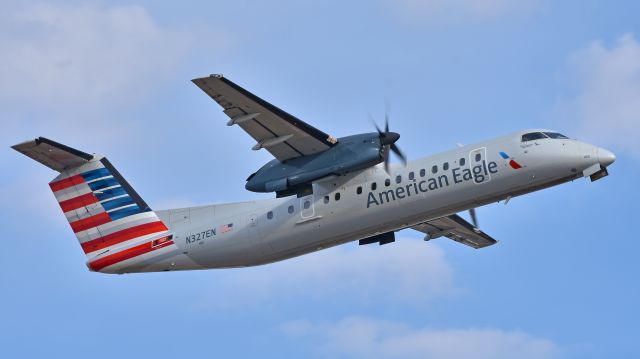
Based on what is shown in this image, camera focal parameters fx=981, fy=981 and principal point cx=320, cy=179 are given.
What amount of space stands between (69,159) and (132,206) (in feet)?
6.80

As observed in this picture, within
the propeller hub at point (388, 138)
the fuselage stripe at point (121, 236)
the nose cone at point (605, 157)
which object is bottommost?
the nose cone at point (605, 157)

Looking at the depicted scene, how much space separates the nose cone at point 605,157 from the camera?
72.1 ft

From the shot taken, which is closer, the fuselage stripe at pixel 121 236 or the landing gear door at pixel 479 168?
the landing gear door at pixel 479 168

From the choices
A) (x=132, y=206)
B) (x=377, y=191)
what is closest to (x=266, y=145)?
(x=377, y=191)

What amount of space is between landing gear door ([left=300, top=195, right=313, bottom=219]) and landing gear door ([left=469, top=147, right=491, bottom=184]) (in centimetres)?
408

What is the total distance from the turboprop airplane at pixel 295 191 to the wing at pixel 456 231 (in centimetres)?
243

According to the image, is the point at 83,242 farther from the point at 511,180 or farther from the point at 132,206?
the point at 511,180

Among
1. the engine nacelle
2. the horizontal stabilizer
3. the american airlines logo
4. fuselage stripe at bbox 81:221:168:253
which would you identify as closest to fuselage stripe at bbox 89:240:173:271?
fuselage stripe at bbox 81:221:168:253

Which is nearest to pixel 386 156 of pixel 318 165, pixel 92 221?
pixel 318 165

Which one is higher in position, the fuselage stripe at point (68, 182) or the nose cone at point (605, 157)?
the fuselage stripe at point (68, 182)

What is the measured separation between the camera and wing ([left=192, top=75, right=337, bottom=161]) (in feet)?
72.9

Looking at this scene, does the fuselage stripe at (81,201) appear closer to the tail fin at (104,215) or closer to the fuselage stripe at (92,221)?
the tail fin at (104,215)

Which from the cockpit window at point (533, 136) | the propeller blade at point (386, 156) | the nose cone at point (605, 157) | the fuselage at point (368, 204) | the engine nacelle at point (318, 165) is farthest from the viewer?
the propeller blade at point (386, 156)

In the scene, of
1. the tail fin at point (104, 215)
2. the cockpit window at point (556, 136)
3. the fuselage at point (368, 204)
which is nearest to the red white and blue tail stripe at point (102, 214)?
the tail fin at point (104, 215)
